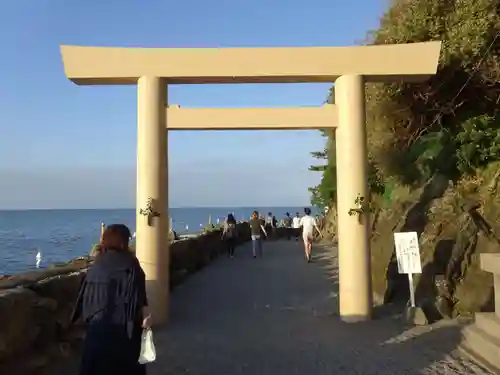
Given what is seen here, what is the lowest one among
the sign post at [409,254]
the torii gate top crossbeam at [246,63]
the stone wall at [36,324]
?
the stone wall at [36,324]

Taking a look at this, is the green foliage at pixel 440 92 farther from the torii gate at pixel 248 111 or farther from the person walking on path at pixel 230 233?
the person walking on path at pixel 230 233

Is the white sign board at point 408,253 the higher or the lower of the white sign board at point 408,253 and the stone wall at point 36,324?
the higher

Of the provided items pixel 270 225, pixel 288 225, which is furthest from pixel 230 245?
pixel 288 225

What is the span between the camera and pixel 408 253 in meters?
9.70

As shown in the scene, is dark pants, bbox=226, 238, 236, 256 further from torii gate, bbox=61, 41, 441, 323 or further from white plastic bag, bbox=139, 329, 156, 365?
white plastic bag, bbox=139, 329, 156, 365

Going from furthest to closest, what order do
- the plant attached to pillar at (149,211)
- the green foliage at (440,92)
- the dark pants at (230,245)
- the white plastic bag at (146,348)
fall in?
the dark pants at (230,245) < the green foliage at (440,92) < the plant attached to pillar at (149,211) < the white plastic bag at (146,348)

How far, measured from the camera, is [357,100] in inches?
388

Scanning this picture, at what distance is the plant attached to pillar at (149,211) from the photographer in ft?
31.3

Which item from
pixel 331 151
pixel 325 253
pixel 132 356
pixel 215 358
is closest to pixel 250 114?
pixel 215 358

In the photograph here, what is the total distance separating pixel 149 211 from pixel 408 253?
419 centimetres

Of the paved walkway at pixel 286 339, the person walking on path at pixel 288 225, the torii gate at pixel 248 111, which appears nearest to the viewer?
the paved walkway at pixel 286 339

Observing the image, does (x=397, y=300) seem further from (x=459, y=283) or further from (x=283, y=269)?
(x=283, y=269)

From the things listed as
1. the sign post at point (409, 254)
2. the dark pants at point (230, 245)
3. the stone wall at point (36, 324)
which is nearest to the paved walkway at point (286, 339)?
the sign post at point (409, 254)

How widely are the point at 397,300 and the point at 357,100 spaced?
403 cm
